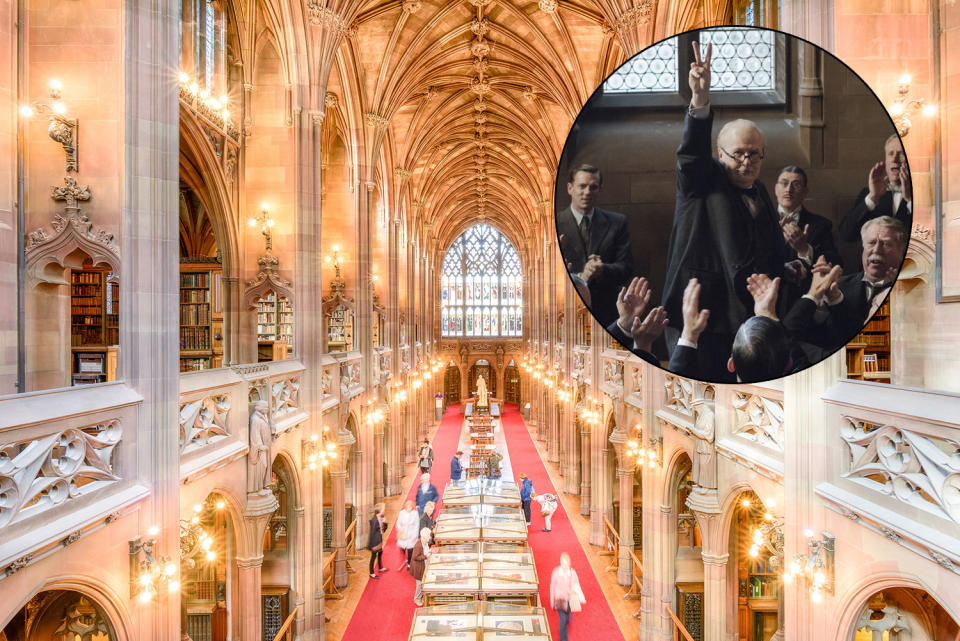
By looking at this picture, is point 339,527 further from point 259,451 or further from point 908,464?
point 908,464

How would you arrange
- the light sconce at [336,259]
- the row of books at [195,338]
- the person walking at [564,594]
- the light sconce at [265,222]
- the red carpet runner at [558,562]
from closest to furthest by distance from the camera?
the person walking at [564,594] < the light sconce at [265,222] < the red carpet runner at [558,562] < the row of books at [195,338] < the light sconce at [336,259]

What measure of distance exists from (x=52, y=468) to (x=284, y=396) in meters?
5.66

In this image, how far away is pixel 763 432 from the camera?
672 centimetres

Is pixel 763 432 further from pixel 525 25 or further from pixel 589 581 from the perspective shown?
pixel 525 25

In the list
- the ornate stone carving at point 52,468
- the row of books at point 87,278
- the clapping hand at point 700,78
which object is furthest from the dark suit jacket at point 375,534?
the clapping hand at point 700,78

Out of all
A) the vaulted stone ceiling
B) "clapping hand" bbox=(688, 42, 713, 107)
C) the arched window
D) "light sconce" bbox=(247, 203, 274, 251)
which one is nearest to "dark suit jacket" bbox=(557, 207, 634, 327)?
"clapping hand" bbox=(688, 42, 713, 107)

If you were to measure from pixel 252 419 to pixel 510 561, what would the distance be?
581cm

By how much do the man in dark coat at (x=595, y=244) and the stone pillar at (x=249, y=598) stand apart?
8.18 metres

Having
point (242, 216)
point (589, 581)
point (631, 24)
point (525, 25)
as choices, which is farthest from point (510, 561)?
point (525, 25)

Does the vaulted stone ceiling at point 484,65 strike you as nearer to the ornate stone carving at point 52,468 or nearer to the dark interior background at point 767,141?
the dark interior background at point 767,141

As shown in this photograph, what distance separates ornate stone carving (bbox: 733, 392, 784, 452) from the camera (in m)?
6.33

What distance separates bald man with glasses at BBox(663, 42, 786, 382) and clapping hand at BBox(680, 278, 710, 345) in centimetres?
2

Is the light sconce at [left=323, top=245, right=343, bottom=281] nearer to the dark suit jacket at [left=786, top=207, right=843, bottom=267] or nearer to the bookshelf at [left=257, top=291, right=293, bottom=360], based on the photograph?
the bookshelf at [left=257, top=291, right=293, bottom=360]

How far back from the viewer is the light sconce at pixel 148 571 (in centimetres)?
555
